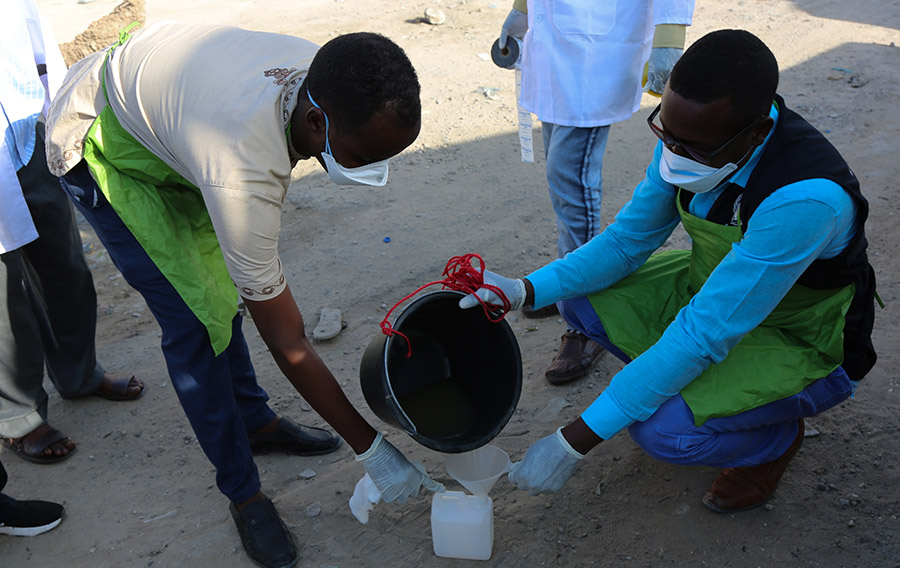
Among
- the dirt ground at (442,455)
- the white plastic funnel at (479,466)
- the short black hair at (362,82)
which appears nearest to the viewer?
the short black hair at (362,82)

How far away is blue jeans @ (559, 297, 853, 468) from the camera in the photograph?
1.90 m

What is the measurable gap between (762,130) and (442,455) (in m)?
1.43

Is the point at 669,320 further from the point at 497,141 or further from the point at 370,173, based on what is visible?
the point at 497,141

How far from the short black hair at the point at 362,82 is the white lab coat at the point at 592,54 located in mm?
1328

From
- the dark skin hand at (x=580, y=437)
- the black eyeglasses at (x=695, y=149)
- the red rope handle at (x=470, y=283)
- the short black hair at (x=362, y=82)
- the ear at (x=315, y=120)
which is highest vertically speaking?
the short black hair at (x=362, y=82)

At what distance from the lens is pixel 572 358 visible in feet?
9.11

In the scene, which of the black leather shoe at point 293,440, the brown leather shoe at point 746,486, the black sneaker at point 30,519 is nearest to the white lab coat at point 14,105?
the black sneaker at point 30,519

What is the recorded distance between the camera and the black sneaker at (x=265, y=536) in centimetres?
212

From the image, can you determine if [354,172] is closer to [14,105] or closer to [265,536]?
[265,536]

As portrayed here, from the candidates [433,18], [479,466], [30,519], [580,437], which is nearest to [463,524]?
[479,466]

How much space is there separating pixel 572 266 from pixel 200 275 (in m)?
1.07

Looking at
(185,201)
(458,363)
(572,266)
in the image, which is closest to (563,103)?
(572,266)

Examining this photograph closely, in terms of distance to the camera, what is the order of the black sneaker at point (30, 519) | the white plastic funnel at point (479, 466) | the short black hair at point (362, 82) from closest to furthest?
the short black hair at point (362, 82)
the white plastic funnel at point (479, 466)
the black sneaker at point (30, 519)

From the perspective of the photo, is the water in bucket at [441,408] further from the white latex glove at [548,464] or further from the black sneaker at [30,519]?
the black sneaker at [30,519]
